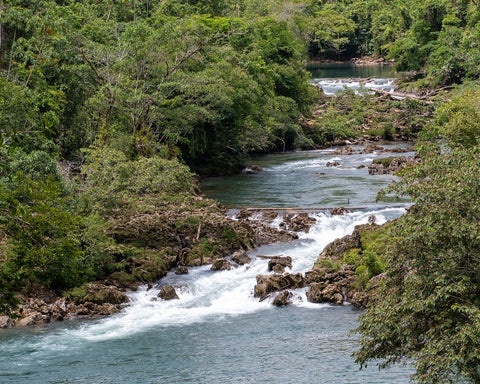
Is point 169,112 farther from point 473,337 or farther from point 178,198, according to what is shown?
point 473,337

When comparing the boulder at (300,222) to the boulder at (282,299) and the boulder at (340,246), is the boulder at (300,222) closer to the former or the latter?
the boulder at (340,246)

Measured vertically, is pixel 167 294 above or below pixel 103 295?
below

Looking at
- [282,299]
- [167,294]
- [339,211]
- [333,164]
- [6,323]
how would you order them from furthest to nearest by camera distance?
[333,164] < [339,211] < [167,294] < [282,299] < [6,323]

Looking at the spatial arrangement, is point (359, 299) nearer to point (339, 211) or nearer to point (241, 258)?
point (241, 258)

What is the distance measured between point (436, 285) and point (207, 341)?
792 centimetres

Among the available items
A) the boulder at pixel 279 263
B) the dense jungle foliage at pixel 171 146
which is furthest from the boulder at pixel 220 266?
the boulder at pixel 279 263

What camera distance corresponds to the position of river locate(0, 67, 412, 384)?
15469 mm

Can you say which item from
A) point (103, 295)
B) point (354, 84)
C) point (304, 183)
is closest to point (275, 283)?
point (103, 295)

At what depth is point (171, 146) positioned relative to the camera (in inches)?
1340

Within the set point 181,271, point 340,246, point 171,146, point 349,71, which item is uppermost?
point 349,71

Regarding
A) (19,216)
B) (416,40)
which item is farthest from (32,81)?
(416,40)

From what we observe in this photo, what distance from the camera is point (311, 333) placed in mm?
17594

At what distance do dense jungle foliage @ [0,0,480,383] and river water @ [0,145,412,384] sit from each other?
68.5 inches

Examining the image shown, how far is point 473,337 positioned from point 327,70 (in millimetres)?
80577
